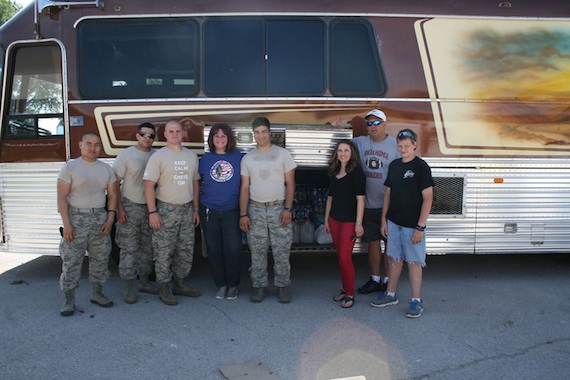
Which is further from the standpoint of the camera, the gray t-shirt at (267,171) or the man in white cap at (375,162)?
the man in white cap at (375,162)

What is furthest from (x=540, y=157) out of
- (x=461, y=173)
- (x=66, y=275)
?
(x=66, y=275)

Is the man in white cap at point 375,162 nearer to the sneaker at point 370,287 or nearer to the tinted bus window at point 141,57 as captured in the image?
the sneaker at point 370,287

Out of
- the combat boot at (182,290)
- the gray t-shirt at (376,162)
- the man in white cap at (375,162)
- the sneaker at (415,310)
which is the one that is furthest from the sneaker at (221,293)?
the sneaker at (415,310)

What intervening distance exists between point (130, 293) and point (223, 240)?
3.54 feet

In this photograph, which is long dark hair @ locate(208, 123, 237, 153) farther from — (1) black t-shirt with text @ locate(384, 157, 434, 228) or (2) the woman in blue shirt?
(1) black t-shirt with text @ locate(384, 157, 434, 228)

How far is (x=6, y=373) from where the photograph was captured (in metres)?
3.36

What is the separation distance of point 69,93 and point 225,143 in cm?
194

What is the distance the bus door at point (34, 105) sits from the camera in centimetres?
521

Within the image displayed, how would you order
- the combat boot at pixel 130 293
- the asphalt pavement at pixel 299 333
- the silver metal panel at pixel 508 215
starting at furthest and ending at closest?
the silver metal panel at pixel 508 215 → the combat boot at pixel 130 293 → the asphalt pavement at pixel 299 333

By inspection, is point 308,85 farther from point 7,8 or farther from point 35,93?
point 7,8

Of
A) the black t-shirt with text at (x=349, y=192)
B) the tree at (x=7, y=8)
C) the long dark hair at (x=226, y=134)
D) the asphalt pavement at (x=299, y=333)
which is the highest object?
the tree at (x=7, y=8)

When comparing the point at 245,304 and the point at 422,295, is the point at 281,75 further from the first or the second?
the point at 422,295

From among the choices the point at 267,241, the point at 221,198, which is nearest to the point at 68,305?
the point at 221,198

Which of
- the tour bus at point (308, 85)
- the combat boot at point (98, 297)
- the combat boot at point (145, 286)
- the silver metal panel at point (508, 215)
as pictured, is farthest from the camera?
the silver metal panel at point (508, 215)
